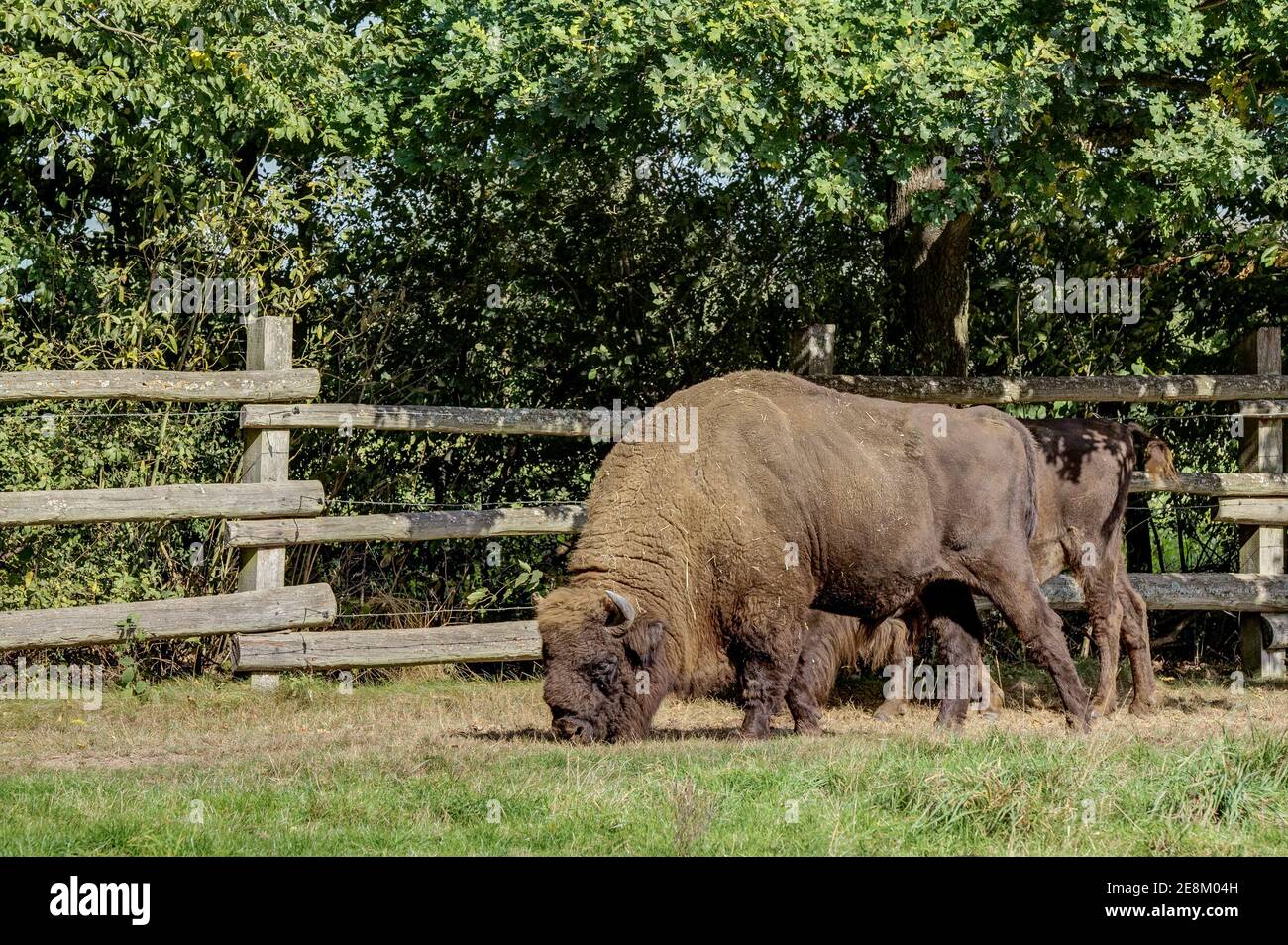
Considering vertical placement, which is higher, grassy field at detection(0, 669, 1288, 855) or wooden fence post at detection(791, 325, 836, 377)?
wooden fence post at detection(791, 325, 836, 377)

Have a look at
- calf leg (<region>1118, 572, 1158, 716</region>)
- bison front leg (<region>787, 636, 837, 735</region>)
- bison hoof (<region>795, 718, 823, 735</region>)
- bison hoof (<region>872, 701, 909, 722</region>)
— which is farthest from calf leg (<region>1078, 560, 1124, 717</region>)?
bison hoof (<region>795, 718, 823, 735</region>)

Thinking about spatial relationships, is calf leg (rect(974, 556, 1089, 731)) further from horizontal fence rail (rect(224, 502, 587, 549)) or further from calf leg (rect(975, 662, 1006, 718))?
horizontal fence rail (rect(224, 502, 587, 549))

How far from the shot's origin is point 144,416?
11.1m

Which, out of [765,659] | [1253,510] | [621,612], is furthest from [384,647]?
[1253,510]

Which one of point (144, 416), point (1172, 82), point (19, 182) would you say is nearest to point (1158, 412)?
point (1172, 82)

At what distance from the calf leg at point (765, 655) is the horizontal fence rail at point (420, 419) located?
10.6 ft

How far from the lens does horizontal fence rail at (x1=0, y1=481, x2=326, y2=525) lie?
980 cm

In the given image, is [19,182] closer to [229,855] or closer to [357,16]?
[357,16]

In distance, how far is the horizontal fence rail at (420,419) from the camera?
1068 centimetres

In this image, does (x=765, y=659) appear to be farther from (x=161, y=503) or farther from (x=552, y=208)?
(x=552, y=208)

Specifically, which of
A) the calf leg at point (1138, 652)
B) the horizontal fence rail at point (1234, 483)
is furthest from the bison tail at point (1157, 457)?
the calf leg at point (1138, 652)

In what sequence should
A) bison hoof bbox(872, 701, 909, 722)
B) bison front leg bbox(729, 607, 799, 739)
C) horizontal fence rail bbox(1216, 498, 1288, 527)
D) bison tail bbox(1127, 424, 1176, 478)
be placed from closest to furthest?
bison front leg bbox(729, 607, 799, 739) → bison hoof bbox(872, 701, 909, 722) → bison tail bbox(1127, 424, 1176, 478) → horizontal fence rail bbox(1216, 498, 1288, 527)

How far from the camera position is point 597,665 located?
8.21 meters

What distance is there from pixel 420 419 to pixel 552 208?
280 cm
